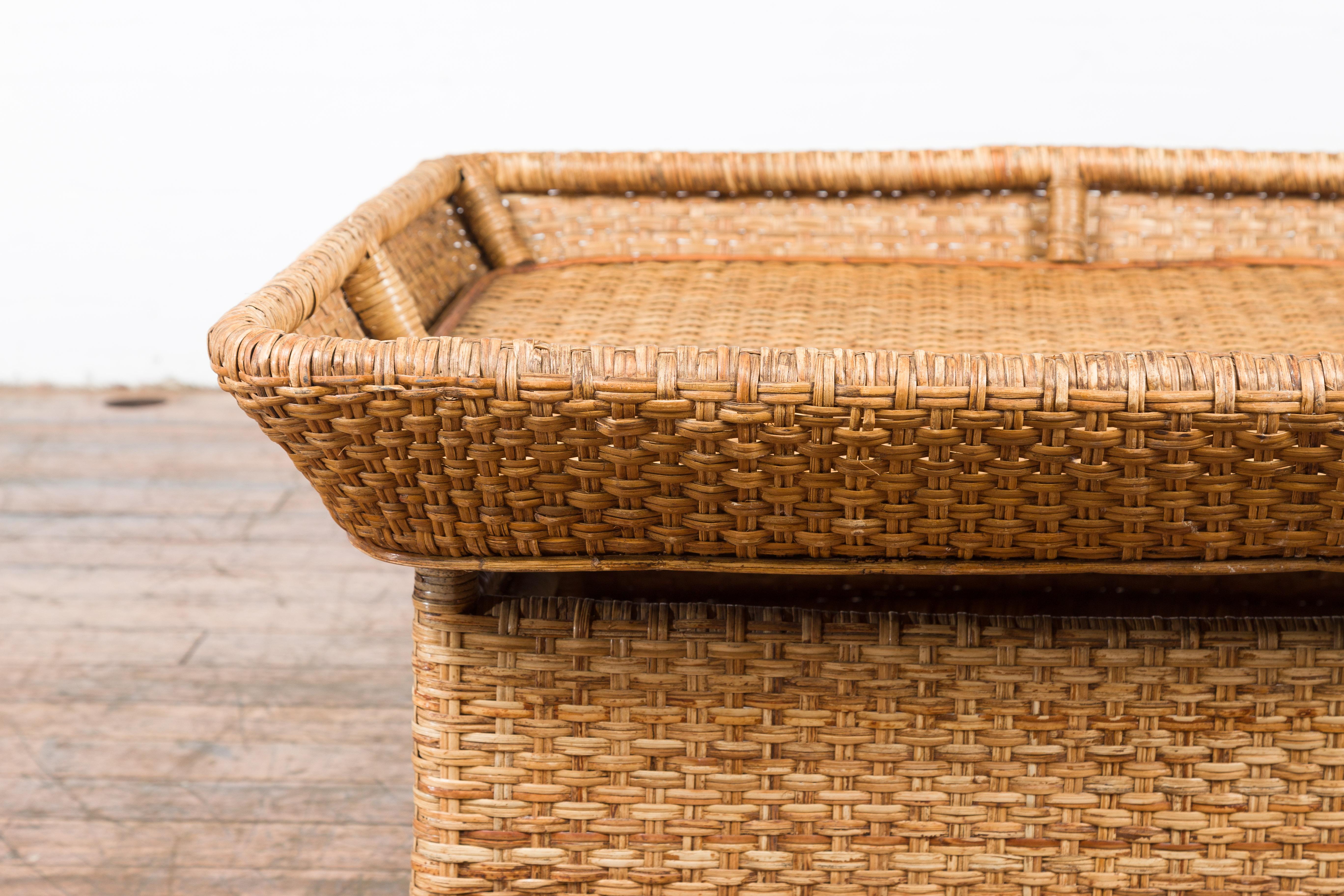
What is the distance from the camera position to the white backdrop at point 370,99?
1954 mm

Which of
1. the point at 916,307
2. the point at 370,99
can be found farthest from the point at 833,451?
the point at 370,99

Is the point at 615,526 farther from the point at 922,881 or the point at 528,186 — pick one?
the point at 528,186

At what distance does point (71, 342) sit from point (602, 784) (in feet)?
6.31

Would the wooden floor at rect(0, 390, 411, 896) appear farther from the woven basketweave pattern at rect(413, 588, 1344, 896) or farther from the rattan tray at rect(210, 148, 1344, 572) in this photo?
the rattan tray at rect(210, 148, 1344, 572)

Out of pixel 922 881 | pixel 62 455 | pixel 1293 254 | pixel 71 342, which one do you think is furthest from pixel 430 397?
pixel 71 342

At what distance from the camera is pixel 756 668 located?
82 cm

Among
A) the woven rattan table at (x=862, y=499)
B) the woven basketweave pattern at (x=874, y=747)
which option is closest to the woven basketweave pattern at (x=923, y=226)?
the woven rattan table at (x=862, y=499)

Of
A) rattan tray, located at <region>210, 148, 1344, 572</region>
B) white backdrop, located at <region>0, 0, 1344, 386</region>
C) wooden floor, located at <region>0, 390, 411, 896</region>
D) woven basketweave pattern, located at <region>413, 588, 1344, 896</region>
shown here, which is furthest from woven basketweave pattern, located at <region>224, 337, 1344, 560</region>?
white backdrop, located at <region>0, 0, 1344, 386</region>

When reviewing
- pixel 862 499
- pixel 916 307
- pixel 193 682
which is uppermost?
pixel 916 307

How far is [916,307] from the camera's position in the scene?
Answer: 1.07 m

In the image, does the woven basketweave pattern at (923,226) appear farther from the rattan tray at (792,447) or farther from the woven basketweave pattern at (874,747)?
the woven basketweave pattern at (874,747)

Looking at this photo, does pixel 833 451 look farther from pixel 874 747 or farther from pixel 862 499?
pixel 874 747

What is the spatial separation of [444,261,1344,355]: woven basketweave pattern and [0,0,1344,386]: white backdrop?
939mm

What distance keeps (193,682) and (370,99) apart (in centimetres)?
121
